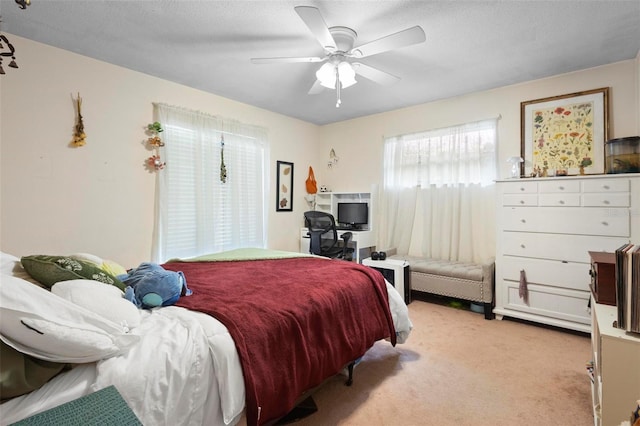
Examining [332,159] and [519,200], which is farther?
[332,159]

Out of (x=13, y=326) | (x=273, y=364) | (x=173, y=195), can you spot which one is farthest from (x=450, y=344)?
(x=173, y=195)

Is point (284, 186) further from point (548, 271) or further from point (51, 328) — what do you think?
point (51, 328)

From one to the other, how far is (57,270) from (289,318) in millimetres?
1048

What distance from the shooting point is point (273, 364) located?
4.49 feet

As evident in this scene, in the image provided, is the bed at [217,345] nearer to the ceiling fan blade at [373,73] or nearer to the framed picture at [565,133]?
the ceiling fan blade at [373,73]

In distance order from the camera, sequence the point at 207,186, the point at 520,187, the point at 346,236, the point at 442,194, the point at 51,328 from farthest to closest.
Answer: the point at 346,236 → the point at 442,194 → the point at 207,186 → the point at 520,187 → the point at 51,328

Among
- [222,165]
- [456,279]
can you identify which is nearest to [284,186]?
[222,165]

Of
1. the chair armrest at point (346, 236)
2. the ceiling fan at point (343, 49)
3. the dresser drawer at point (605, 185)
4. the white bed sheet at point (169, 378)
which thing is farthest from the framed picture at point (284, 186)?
the dresser drawer at point (605, 185)

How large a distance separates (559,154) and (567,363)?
79.1 inches

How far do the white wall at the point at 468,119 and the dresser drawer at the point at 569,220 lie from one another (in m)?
0.72

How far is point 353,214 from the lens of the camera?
4656 mm

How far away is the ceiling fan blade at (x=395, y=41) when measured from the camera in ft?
6.19

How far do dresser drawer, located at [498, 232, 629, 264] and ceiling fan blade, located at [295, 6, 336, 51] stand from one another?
2504 millimetres

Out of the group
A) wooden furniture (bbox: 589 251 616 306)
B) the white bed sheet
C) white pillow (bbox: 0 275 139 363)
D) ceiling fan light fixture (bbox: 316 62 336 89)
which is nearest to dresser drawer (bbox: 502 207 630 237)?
wooden furniture (bbox: 589 251 616 306)
